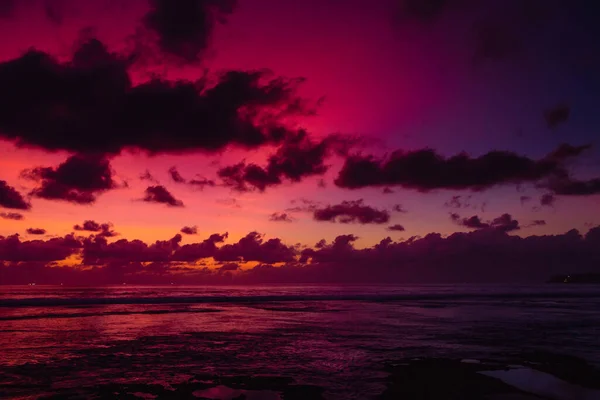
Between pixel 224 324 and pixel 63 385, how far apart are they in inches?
780

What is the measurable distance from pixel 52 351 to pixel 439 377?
671 inches

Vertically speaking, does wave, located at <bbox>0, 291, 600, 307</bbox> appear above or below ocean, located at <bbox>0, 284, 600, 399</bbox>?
below

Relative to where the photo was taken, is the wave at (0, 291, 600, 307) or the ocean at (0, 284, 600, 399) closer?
the ocean at (0, 284, 600, 399)

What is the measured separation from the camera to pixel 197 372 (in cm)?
1556

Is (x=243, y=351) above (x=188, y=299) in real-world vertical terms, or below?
above

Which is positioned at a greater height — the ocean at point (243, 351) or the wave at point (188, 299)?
the ocean at point (243, 351)

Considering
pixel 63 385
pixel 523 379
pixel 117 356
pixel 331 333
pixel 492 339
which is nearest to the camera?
pixel 63 385

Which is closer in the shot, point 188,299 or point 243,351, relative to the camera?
point 243,351

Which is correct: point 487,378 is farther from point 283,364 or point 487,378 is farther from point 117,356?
point 117,356

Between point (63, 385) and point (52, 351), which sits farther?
point (52, 351)

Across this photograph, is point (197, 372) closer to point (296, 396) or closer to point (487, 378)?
point (296, 396)

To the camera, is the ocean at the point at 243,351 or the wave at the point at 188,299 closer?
the ocean at the point at 243,351

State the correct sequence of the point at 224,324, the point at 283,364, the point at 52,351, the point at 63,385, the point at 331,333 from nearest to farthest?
the point at 63,385 < the point at 283,364 < the point at 52,351 < the point at 331,333 < the point at 224,324

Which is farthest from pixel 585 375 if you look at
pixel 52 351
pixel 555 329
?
pixel 52 351
